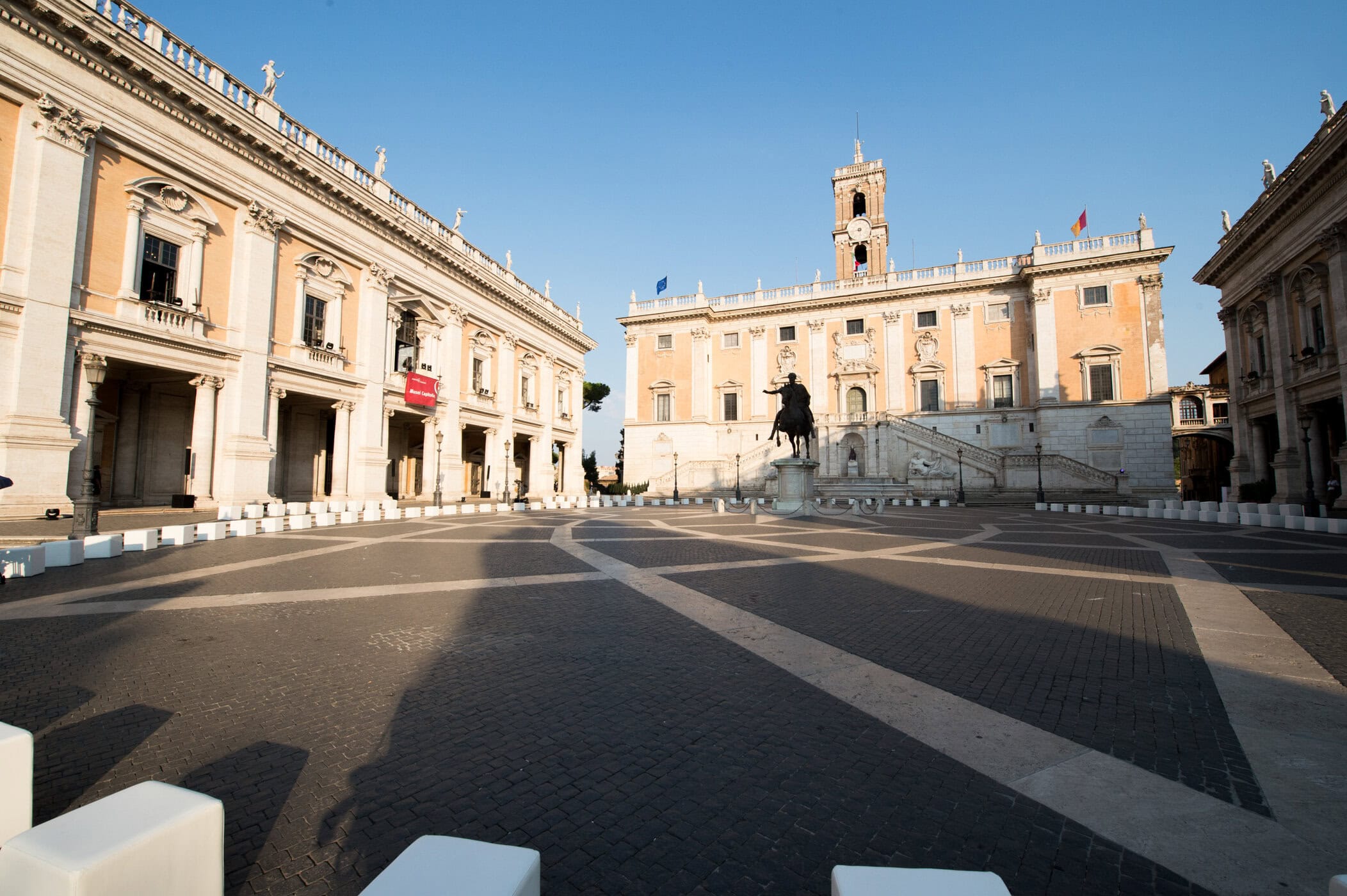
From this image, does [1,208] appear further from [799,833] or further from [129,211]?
[799,833]

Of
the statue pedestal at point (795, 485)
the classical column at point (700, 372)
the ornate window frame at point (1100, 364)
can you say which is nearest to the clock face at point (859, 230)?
the classical column at point (700, 372)

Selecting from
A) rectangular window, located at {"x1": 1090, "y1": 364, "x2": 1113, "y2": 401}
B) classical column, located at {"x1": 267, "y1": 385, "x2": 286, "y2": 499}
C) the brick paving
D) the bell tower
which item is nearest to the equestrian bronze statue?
the brick paving

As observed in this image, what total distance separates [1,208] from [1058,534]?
29.0 meters

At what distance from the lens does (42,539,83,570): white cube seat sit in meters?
8.88

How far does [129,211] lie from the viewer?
16.7m

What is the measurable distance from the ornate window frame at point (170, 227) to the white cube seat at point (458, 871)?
2175 cm

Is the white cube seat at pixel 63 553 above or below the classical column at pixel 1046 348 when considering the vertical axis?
below

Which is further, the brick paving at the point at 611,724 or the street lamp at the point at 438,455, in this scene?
the street lamp at the point at 438,455

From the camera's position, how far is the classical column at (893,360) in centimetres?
4212

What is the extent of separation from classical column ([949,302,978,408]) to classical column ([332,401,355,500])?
124 ft

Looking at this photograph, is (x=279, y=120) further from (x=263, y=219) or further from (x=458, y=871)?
(x=458, y=871)

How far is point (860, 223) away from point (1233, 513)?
3944 centimetres

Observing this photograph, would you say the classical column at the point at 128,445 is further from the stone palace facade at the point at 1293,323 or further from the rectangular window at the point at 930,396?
the rectangular window at the point at 930,396

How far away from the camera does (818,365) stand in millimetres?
44406
